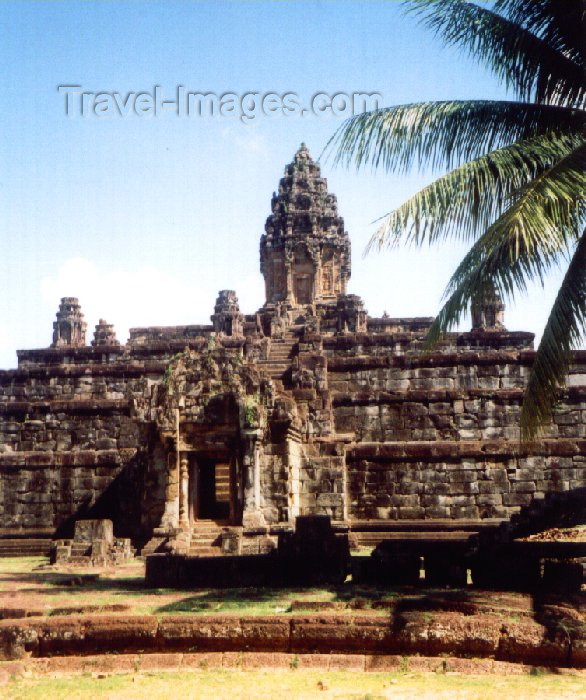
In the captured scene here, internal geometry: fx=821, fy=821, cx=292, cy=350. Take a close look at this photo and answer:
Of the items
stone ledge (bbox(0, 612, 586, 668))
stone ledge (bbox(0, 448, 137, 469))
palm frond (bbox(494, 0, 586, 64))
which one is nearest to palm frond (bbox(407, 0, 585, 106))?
palm frond (bbox(494, 0, 586, 64))

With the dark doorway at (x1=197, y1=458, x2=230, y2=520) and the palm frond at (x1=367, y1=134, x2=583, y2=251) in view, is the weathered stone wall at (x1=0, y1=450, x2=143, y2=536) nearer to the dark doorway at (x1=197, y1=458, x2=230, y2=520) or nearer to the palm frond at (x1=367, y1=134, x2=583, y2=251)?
the dark doorway at (x1=197, y1=458, x2=230, y2=520)

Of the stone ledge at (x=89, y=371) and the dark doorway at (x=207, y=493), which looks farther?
the stone ledge at (x=89, y=371)

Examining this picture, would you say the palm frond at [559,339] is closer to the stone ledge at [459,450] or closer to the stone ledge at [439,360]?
the stone ledge at [459,450]

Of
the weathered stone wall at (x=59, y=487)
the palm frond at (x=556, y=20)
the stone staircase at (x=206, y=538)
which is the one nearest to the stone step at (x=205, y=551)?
the stone staircase at (x=206, y=538)

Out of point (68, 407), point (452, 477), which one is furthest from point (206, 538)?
point (68, 407)

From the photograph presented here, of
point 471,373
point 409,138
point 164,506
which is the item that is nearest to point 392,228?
point 409,138

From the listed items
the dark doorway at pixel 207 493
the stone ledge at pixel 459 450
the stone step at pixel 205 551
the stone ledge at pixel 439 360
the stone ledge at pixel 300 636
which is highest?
the stone ledge at pixel 439 360

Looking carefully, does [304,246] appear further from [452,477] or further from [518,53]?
[518,53]

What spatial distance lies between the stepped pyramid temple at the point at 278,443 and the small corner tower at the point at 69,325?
11496mm

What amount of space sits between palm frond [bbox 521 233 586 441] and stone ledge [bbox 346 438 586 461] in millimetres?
8860

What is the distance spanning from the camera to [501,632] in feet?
28.1

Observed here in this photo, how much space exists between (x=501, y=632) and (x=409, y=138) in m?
6.60

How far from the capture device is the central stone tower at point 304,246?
38062 millimetres

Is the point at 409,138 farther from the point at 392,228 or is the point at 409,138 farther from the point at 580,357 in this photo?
the point at 580,357
